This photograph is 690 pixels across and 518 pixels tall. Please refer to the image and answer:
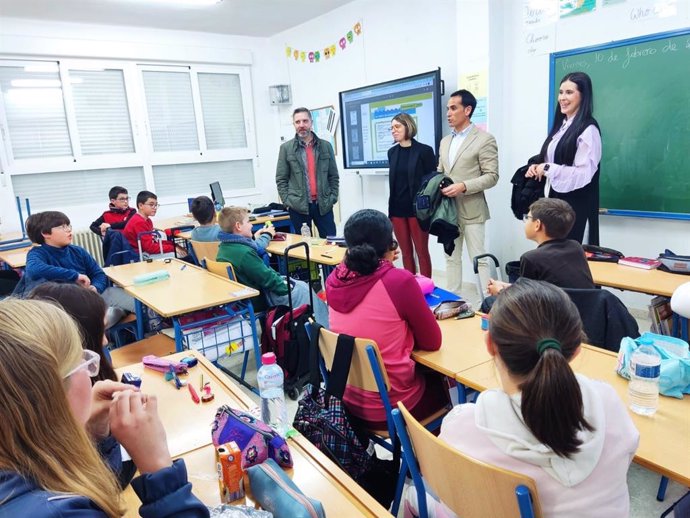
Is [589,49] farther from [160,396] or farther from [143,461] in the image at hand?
[143,461]

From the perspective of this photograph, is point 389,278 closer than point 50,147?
Yes

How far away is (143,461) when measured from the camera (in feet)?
2.88

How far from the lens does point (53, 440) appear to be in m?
0.71

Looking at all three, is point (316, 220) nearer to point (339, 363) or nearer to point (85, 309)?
point (339, 363)

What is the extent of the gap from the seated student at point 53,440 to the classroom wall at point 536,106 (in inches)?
145

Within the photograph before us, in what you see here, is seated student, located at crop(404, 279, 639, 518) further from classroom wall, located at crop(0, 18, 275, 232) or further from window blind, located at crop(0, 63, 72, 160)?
window blind, located at crop(0, 63, 72, 160)

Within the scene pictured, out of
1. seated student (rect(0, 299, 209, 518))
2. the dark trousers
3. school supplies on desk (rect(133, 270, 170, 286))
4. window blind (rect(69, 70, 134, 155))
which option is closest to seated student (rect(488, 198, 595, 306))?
seated student (rect(0, 299, 209, 518))

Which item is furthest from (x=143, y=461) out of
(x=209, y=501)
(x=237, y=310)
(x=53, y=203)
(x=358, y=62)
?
(x=53, y=203)

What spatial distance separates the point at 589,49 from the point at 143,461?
12.9ft

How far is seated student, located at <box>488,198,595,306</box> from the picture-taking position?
2.10 metres

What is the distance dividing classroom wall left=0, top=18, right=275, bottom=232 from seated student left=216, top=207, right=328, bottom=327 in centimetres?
374

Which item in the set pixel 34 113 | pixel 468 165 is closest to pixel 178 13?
pixel 34 113

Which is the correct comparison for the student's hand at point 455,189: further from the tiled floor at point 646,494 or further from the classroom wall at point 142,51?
the classroom wall at point 142,51

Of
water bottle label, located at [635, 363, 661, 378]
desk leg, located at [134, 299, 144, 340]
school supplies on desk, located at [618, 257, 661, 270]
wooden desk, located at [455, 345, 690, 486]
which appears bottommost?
desk leg, located at [134, 299, 144, 340]
